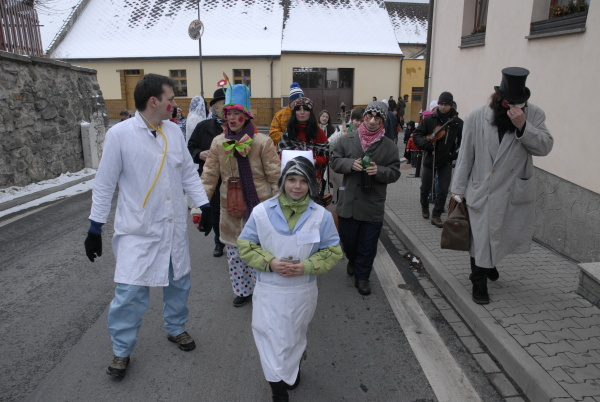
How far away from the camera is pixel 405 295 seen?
4.46m

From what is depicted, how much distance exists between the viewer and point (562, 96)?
17.4 ft

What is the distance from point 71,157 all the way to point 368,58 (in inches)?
888

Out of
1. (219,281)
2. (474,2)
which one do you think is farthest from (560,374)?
(474,2)

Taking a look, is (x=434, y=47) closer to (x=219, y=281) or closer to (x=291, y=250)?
(x=219, y=281)

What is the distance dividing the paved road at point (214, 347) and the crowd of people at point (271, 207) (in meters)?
0.20

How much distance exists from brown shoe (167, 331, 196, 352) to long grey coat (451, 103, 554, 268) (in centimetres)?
242

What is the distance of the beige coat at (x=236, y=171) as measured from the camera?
4051 mm

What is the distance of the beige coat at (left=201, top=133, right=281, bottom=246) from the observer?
405cm

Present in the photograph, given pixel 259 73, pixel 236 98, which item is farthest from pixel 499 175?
pixel 259 73

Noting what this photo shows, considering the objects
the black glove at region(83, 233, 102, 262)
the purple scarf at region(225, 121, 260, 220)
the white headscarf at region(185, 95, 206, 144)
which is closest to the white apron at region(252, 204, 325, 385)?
the black glove at region(83, 233, 102, 262)

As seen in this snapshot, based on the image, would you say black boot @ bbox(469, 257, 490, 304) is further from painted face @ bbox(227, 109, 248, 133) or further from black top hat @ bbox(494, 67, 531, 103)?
painted face @ bbox(227, 109, 248, 133)

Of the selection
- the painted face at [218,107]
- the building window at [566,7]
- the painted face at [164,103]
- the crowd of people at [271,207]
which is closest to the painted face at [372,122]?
the crowd of people at [271,207]

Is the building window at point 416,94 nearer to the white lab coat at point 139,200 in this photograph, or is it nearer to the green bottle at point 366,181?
the green bottle at point 366,181

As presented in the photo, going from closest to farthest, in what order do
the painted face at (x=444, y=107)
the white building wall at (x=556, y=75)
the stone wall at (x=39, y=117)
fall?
the white building wall at (x=556, y=75) < the painted face at (x=444, y=107) < the stone wall at (x=39, y=117)
